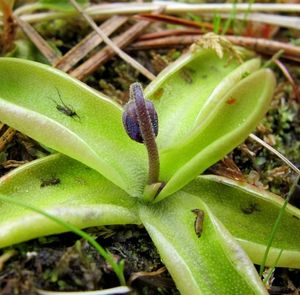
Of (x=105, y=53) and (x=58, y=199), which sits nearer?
(x=58, y=199)

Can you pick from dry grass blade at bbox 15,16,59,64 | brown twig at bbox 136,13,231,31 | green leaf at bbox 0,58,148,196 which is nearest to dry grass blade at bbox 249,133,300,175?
green leaf at bbox 0,58,148,196

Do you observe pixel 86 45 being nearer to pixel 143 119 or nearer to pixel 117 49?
pixel 117 49

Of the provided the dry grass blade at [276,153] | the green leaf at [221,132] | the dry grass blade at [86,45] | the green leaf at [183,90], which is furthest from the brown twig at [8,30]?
the dry grass blade at [276,153]

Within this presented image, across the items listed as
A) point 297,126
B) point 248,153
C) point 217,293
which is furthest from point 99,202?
point 297,126

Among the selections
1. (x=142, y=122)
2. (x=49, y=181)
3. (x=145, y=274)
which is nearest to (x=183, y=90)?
(x=142, y=122)

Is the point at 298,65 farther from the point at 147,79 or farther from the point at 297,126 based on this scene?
the point at 147,79

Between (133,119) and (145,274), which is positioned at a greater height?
(133,119)
